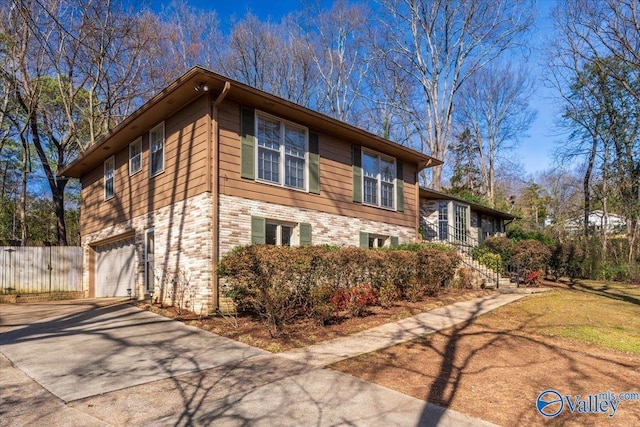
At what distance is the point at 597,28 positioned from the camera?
1388 centimetres

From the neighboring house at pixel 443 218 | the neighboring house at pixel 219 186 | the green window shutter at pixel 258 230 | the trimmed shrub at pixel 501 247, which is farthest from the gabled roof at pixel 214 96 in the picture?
the trimmed shrub at pixel 501 247

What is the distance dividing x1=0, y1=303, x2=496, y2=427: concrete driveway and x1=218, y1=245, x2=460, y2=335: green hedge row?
1.01m

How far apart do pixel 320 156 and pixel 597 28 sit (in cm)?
1008

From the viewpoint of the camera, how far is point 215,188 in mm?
9195

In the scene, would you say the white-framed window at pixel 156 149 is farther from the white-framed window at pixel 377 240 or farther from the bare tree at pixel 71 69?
the white-framed window at pixel 377 240

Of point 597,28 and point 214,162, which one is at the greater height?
point 597,28

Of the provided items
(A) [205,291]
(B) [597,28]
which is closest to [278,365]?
(A) [205,291]

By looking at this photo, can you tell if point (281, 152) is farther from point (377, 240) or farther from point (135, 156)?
point (377, 240)

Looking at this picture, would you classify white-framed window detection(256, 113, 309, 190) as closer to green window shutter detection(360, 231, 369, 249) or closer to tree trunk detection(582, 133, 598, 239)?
green window shutter detection(360, 231, 369, 249)

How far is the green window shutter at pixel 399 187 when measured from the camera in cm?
1470

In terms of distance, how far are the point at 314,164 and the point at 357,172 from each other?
1.92 metres

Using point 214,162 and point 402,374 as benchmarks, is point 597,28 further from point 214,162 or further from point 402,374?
point 402,374

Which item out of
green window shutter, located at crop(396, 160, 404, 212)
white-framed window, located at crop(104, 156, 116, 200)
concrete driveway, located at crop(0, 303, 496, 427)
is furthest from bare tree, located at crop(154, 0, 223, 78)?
concrete driveway, located at crop(0, 303, 496, 427)

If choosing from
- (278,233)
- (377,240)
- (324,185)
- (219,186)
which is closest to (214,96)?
(219,186)
